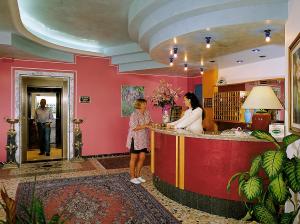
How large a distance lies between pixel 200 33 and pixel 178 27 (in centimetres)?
33

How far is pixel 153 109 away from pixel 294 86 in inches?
227

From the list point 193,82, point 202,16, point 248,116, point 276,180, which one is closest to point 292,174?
point 276,180

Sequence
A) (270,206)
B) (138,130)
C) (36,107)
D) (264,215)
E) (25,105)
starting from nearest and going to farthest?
(264,215) → (270,206) → (138,130) → (25,105) → (36,107)

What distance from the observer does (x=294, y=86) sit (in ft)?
8.06

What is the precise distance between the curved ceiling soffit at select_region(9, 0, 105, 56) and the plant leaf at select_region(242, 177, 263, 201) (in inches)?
133

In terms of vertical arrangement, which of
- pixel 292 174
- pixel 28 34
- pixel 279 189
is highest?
pixel 28 34

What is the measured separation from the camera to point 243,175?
248cm

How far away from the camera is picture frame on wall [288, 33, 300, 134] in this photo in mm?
2342

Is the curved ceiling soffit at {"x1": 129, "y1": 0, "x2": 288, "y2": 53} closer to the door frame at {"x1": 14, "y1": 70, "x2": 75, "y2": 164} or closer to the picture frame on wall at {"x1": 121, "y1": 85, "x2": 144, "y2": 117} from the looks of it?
the door frame at {"x1": 14, "y1": 70, "x2": 75, "y2": 164}

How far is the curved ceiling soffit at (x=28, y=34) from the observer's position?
3498 mm

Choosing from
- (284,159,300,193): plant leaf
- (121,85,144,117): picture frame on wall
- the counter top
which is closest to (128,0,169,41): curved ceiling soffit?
the counter top

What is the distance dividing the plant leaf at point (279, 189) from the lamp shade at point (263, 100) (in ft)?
4.66

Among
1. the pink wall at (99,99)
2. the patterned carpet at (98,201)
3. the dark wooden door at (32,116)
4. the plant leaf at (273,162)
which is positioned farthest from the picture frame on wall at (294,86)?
the dark wooden door at (32,116)

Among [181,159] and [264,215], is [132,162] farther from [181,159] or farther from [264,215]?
[264,215]
